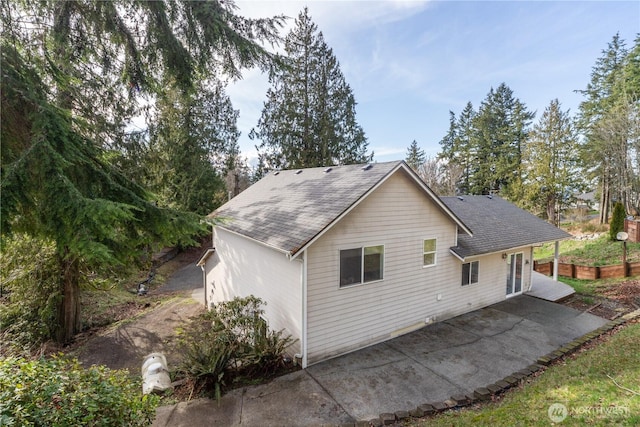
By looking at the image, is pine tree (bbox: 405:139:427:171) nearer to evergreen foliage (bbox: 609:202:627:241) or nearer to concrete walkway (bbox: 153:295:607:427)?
evergreen foliage (bbox: 609:202:627:241)

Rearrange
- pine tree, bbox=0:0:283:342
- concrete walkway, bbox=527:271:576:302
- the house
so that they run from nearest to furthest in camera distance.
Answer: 1. pine tree, bbox=0:0:283:342
2. the house
3. concrete walkway, bbox=527:271:576:302

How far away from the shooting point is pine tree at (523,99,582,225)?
26500 millimetres

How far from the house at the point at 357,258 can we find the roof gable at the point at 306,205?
0.04 m

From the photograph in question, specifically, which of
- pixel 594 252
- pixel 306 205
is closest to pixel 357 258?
pixel 306 205

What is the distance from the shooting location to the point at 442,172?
36.0 meters

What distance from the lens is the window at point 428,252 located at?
9964mm

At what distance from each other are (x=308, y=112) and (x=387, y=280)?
67.7 ft

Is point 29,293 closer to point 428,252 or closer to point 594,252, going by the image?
point 428,252

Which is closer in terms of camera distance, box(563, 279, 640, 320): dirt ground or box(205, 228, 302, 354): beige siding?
box(205, 228, 302, 354): beige siding

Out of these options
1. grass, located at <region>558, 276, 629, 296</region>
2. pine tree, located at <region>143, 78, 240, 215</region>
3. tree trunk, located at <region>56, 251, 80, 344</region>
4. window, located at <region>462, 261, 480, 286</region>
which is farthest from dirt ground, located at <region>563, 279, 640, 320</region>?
pine tree, located at <region>143, 78, 240, 215</region>

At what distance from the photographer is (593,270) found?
49.7ft

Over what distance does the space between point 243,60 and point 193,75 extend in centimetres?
151

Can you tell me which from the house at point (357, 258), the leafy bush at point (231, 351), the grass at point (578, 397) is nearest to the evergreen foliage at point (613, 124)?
the house at point (357, 258)

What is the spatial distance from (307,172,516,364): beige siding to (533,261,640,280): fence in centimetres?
864
